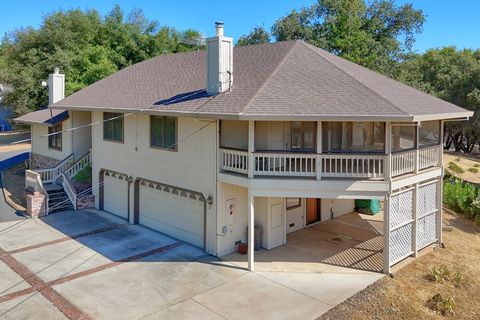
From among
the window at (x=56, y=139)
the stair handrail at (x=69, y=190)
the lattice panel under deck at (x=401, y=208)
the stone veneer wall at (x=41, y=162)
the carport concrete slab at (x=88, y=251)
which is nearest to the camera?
the carport concrete slab at (x=88, y=251)

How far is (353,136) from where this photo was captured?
14.6 m

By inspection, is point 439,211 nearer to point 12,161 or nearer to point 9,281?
point 9,281

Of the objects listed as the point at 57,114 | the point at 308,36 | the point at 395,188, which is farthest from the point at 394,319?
the point at 308,36

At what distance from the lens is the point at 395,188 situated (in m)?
12.8

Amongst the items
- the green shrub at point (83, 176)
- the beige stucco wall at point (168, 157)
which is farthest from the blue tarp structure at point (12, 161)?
the beige stucco wall at point (168, 157)

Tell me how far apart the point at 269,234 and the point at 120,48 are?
3335 cm

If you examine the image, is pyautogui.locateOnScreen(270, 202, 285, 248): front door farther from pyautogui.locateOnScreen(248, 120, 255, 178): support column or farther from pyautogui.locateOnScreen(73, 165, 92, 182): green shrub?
pyautogui.locateOnScreen(73, 165, 92, 182): green shrub

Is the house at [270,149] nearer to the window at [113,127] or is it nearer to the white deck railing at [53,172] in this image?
the window at [113,127]

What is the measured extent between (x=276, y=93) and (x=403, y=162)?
4.73m

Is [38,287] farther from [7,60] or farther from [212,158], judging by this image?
[7,60]

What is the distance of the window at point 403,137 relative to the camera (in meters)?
14.1

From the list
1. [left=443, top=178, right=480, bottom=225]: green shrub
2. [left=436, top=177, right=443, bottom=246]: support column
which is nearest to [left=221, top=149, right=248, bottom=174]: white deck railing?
[left=436, top=177, right=443, bottom=246]: support column

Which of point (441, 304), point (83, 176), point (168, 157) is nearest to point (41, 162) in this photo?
point (83, 176)

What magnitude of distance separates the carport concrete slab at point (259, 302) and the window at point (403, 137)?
20.4 ft
